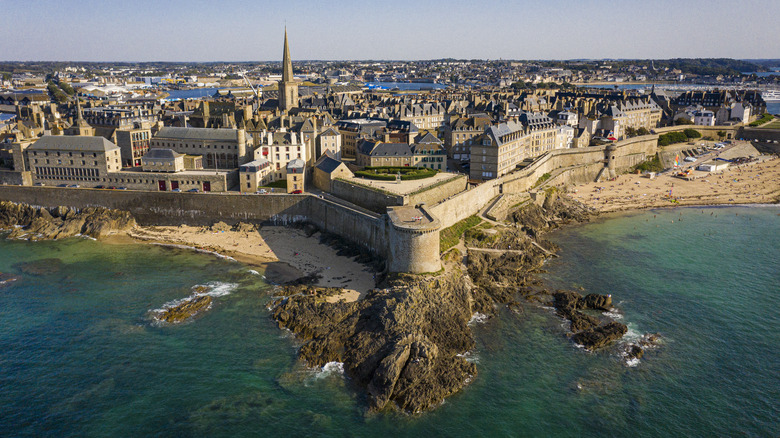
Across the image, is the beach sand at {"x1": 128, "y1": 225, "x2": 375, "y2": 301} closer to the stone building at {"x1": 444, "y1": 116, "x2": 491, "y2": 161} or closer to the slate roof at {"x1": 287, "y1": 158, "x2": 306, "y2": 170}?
the slate roof at {"x1": 287, "y1": 158, "x2": 306, "y2": 170}

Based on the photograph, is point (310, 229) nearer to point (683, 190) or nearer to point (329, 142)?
point (329, 142)

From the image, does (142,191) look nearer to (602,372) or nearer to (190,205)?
(190,205)

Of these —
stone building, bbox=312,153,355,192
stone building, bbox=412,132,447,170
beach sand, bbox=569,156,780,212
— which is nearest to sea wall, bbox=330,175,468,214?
stone building, bbox=312,153,355,192

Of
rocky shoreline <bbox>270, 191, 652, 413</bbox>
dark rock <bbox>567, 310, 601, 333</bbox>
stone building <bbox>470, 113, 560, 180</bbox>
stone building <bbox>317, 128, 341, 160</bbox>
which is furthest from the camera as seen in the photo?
stone building <bbox>317, 128, 341, 160</bbox>

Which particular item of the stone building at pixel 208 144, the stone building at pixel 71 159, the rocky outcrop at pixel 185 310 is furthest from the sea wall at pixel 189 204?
the rocky outcrop at pixel 185 310

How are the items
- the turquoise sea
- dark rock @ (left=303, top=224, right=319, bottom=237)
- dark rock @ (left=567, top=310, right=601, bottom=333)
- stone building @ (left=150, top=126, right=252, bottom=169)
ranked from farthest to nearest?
stone building @ (left=150, top=126, right=252, bottom=169) < dark rock @ (left=303, top=224, right=319, bottom=237) < dark rock @ (left=567, top=310, right=601, bottom=333) < the turquoise sea

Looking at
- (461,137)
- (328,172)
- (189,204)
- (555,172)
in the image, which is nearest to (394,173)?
(328,172)
